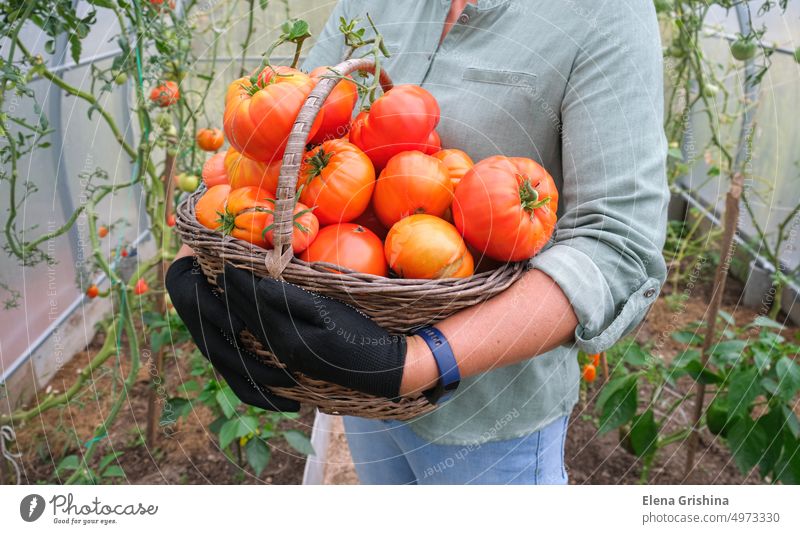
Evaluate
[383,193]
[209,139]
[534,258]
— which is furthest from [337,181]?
[209,139]

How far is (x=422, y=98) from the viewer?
0.83 m

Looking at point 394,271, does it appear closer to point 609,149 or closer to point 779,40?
point 609,149

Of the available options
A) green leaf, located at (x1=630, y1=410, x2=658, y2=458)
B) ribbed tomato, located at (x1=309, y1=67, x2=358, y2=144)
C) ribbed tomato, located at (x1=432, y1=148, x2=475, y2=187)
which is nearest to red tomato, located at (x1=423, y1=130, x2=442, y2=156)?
ribbed tomato, located at (x1=432, y1=148, x2=475, y2=187)

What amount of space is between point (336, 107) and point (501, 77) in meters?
0.24

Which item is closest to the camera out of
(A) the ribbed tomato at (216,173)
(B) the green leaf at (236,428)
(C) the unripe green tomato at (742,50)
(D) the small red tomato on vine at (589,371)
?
(A) the ribbed tomato at (216,173)

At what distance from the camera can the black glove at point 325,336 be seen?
754mm

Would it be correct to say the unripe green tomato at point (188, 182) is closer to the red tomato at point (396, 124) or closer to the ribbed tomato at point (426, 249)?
the red tomato at point (396, 124)

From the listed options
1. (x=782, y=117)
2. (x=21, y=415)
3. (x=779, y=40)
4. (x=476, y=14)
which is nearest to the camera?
(x=476, y=14)

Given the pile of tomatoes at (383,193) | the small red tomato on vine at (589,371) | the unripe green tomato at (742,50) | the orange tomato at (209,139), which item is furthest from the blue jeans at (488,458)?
the unripe green tomato at (742,50)

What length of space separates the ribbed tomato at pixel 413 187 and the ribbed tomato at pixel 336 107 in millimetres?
110

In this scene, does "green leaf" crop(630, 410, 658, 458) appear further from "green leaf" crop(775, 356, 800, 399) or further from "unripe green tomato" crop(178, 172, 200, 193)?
"unripe green tomato" crop(178, 172, 200, 193)

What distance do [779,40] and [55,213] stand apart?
306 centimetres

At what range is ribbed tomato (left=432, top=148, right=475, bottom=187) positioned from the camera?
2.80 feet
